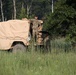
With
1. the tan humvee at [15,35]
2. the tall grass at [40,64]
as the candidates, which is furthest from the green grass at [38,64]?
the tan humvee at [15,35]

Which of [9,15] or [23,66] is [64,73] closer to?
[23,66]

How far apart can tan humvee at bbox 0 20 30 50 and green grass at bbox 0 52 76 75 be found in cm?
633

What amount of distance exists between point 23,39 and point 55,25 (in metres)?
1.88

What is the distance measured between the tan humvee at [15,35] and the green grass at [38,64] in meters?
6.33

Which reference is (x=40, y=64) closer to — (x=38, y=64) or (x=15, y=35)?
(x=38, y=64)

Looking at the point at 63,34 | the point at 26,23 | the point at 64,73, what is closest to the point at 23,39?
the point at 26,23

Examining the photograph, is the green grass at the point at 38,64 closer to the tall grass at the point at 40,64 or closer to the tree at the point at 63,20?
the tall grass at the point at 40,64

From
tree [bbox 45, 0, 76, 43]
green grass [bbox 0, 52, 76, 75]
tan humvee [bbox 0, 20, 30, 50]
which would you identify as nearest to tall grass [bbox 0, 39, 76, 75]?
green grass [bbox 0, 52, 76, 75]

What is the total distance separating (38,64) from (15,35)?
27.0 ft

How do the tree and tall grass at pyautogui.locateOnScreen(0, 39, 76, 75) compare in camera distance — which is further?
the tree

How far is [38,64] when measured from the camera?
1041 centimetres

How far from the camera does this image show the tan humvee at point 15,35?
18.4 meters

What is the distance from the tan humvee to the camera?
60.2ft

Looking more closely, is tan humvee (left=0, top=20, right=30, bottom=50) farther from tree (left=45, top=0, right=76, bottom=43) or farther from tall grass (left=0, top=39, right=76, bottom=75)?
tall grass (left=0, top=39, right=76, bottom=75)
